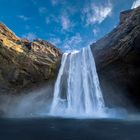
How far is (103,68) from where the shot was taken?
50531 millimetres

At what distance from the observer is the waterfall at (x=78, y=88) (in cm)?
5034

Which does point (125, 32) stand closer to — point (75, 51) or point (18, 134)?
point (75, 51)

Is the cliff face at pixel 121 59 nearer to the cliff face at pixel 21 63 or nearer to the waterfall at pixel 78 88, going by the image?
the waterfall at pixel 78 88

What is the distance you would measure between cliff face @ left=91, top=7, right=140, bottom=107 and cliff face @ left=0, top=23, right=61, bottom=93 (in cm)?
1047

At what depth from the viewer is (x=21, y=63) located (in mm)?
50938

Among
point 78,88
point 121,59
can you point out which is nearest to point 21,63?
point 78,88

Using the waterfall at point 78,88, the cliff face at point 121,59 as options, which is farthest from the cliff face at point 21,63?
the cliff face at point 121,59

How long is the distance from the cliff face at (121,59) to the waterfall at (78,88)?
2.18 m

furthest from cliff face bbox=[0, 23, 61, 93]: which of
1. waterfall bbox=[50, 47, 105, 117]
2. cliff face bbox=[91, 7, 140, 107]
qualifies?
cliff face bbox=[91, 7, 140, 107]

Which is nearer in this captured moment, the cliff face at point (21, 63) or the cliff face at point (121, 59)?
the cliff face at point (121, 59)

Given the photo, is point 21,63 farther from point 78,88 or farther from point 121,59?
point 121,59

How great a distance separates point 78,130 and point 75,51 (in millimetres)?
31694

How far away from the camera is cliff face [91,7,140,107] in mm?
43272

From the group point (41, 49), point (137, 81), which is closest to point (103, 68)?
point (137, 81)
